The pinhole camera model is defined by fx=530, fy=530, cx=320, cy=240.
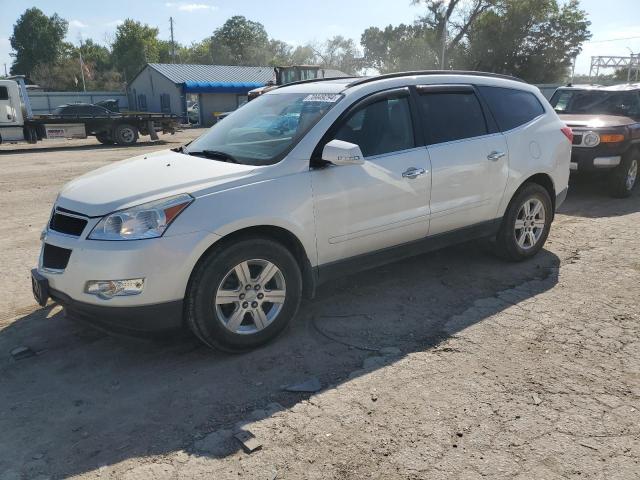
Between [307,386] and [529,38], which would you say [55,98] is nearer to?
[529,38]

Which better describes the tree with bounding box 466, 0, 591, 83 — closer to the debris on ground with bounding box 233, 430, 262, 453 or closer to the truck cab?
the truck cab

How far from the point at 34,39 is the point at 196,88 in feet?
156

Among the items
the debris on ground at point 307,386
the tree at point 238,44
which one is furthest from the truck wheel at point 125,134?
the tree at point 238,44

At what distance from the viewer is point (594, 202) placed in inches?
334

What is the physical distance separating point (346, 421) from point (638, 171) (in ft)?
28.3

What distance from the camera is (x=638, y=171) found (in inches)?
365

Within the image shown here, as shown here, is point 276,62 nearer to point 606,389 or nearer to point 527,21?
point 527,21

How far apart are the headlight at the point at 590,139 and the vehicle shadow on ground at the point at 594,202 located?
0.90m

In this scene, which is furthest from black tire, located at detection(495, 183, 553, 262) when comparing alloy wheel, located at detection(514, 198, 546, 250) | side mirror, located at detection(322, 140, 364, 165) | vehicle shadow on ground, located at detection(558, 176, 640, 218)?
vehicle shadow on ground, located at detection(558, 176, 640, 218)

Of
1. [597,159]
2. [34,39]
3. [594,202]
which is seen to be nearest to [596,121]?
[597,159]

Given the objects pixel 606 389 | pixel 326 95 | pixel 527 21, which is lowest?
pixel 606 389

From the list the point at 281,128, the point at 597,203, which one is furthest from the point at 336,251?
the point at 597,203

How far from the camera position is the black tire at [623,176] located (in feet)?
28.1

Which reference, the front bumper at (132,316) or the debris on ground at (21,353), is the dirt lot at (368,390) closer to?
the debris on ground at (21,353)
